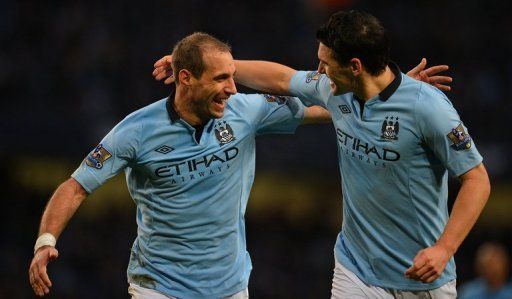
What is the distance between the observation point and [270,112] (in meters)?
6.08

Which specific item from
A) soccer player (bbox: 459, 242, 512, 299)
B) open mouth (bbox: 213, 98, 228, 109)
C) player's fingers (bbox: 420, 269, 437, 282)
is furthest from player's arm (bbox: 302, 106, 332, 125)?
soccer player (bbox: 459, 242, 512, 299)

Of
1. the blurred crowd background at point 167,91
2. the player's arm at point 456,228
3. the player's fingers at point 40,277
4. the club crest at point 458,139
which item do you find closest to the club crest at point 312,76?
the club crest at point 458,139

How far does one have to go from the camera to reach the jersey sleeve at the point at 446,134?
5234 mm

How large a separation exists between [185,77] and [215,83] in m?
0.20

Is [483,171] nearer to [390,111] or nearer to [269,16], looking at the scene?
[390,111]

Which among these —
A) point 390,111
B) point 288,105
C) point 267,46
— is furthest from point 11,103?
point 390,111

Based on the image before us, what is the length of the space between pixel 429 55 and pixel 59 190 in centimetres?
920

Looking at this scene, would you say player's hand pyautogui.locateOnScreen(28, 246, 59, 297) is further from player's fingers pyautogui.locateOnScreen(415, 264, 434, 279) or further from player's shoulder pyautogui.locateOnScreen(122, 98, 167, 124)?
player's fingers pyautogui.locateOnScreen(415, 264, 434, 279)

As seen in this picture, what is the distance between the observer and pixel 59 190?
5.66 meters

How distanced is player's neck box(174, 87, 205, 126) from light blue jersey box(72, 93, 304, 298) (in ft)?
0.15

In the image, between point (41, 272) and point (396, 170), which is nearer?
point (41, 272)

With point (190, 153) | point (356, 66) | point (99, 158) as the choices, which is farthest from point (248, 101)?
point (99, 158)

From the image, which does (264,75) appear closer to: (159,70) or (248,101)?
(248,101)

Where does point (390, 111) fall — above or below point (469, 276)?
above
